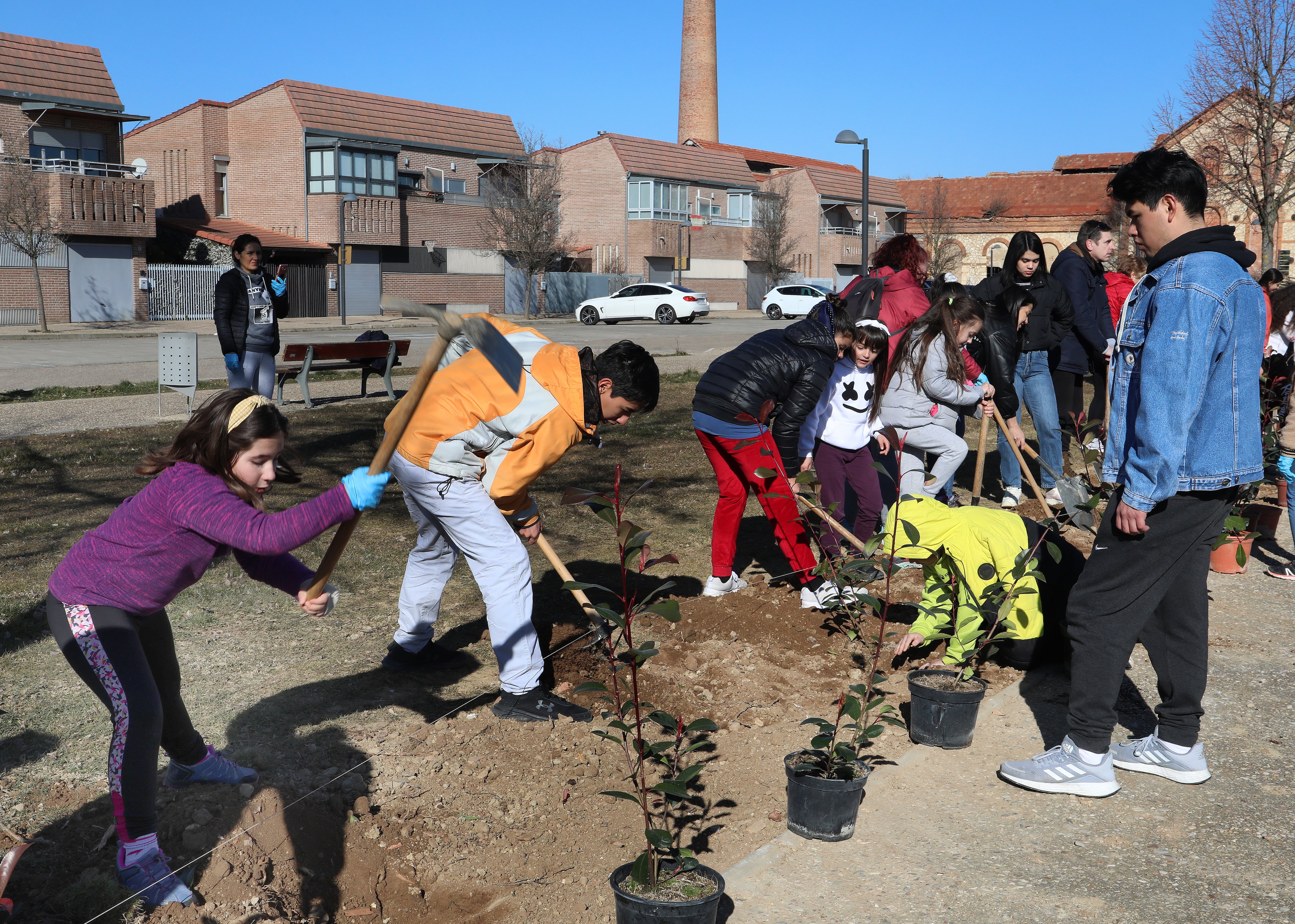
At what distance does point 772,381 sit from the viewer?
5160 millimetres

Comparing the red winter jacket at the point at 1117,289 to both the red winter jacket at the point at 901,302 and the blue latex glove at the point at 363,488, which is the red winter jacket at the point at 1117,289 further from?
the blue latex glove at the point at 363,488

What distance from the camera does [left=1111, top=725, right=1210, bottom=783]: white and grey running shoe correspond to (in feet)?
11.6

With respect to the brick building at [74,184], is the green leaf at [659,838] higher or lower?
lower

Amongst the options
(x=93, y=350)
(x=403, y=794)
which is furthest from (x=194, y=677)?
(x=93, y=350)

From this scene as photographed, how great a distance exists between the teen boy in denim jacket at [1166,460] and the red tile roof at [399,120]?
142 feet

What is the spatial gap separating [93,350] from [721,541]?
21.9 metres

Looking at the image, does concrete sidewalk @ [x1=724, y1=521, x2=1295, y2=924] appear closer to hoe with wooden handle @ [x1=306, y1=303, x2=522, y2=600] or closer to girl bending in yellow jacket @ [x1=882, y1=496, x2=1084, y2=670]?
girl bending in yellow jacket @ [x1=882, y1=496, x2=1084, y2=670]

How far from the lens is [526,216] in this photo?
145 feet

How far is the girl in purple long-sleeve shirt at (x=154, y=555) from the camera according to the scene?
2773mm

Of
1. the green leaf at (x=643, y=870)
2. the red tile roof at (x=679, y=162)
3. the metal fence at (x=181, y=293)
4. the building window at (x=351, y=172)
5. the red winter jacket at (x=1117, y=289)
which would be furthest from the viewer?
the red tile roof at (x=679, y=162)

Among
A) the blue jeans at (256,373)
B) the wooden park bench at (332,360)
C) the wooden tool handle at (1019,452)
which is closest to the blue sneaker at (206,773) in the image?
the wooden tool handle at (1019,452)

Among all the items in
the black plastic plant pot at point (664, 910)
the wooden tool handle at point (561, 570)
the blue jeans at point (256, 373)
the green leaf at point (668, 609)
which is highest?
the blue jeans at point (256, 373)

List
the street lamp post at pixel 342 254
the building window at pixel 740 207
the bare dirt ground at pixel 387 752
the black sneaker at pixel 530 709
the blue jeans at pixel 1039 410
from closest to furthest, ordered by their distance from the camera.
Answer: the bare dirt ground at pixel 387 752 < the black sneaker at pixel 530 709 < the blue jeans at pixel 1039 410 < the street lamp post at pixel 342 254 < the building window at pixel 740 207

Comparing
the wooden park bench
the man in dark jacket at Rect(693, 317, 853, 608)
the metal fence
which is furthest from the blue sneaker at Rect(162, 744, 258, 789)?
the metal fence
